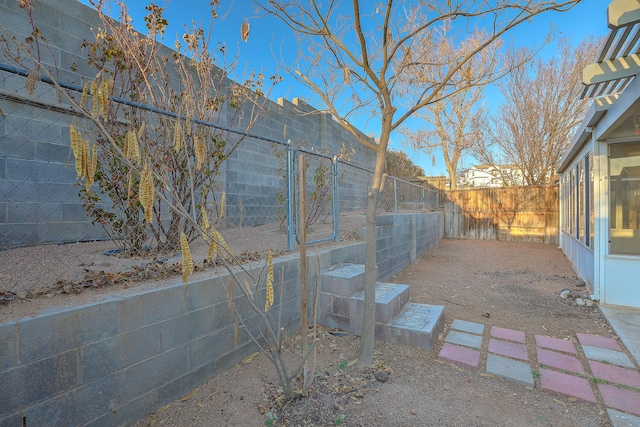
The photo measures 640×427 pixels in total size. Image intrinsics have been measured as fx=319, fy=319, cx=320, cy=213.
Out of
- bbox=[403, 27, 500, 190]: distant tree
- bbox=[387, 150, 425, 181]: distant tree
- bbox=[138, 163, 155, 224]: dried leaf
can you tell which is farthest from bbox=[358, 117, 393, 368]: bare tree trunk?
bbox=[403, 27, 500, 190]: distant tree

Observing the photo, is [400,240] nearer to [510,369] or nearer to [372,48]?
[510,369]

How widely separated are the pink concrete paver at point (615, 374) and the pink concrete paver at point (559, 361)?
0.30ft

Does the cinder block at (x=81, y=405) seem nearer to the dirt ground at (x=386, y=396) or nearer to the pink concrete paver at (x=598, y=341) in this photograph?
the dirt ground at (x=386, y=396)

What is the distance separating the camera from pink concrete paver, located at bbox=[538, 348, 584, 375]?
94.5 inches

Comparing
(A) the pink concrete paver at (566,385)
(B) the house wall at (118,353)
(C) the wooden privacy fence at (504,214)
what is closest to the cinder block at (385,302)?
(B) the house wall at (118,353)

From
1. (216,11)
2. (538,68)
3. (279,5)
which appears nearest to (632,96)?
(279,5)

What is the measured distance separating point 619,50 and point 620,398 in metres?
3.00

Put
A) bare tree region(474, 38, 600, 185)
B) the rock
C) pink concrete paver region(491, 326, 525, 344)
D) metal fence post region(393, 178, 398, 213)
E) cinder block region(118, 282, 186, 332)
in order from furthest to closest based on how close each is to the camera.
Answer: bare tree region(474, 38, 600, 185) → metal fence post region(393, 178, 398, 213) → the rock → pink concrete paver region(491, 326, 525, 344) → cinder block region(118, 282, 186, 332)

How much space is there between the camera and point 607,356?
2590 millimetres

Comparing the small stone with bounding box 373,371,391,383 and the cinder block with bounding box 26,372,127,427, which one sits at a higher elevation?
the cinder block with bounding box 26,372,127,427

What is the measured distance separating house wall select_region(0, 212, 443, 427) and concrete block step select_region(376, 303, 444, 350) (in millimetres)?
1150

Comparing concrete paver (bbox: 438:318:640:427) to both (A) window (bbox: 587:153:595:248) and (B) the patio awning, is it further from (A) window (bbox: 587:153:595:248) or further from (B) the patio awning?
(B) the patio awning

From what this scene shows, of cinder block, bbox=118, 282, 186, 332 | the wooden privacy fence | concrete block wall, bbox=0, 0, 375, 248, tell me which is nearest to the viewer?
cinder block, bbox=118, 282, 186, 332

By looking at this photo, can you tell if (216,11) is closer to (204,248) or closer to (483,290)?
(204,248)
